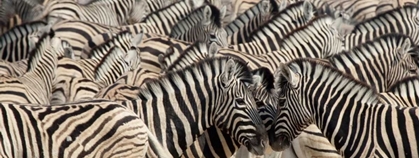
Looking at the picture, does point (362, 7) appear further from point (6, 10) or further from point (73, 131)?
point (73, 131)

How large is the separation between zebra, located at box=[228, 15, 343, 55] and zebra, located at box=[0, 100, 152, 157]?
17.3 ft

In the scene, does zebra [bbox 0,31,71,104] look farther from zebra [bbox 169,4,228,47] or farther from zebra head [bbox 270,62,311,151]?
zebra [bbox 169,4,228,47]

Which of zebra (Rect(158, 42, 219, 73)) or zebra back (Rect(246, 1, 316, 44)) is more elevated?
zebra back (Rect(246, 1, 316, 44))

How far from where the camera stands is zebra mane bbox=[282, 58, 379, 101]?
829cm

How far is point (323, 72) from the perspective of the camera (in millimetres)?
8508

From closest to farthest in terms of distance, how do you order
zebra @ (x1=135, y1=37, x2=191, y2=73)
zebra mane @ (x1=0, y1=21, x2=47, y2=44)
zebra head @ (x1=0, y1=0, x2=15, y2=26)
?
1. zebra @ (x1=135, y1=37, x2=191, y2=73)
2. zebra mane @ (x1=0, y1=21, x2=47, y2=44)
3. zebra head @ (x1=0, y1=0, x2=15, y2=26)

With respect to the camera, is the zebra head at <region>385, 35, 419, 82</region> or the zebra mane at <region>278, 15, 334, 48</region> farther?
the zebra mane at <region>278, 15, 334, 48</region>

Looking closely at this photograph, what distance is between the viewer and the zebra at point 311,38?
1275 centimetres

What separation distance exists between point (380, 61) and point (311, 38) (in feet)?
6.45

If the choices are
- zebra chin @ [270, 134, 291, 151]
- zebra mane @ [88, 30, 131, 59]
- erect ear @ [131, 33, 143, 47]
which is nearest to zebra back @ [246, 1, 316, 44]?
zebra mane @ [88, 30, 131, 59]

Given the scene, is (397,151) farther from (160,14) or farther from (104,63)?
(160,14)

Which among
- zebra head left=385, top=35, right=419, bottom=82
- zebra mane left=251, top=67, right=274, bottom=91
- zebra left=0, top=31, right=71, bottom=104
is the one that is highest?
zebra left=0, top=31, right=71, bottom=104

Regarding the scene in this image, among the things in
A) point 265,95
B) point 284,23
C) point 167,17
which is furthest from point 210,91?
point 167,17

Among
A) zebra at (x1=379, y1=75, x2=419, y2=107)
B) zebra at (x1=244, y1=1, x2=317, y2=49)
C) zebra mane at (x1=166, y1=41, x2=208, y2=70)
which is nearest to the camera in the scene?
zebra at (x1=379, y1=75, x2=419, y2=107)
